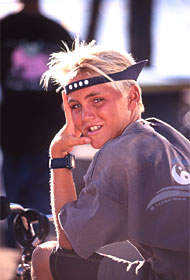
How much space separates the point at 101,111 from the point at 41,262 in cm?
71

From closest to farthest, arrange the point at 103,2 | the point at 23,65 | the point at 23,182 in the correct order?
1. the point at 23,182
2. the point at 23,65
3. the point at 103,2

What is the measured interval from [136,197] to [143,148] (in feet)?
0.68

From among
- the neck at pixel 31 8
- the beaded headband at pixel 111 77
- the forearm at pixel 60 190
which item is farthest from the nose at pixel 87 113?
the neck at pixel 31 8

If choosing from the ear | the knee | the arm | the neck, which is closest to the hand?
the arm

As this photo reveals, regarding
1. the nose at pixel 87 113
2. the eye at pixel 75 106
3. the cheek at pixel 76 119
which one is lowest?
the cheek at pixel 76 119

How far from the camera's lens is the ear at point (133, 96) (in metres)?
2.91

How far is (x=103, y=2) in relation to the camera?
40.6ft

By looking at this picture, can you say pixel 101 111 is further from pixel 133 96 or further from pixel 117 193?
pixel 117 193

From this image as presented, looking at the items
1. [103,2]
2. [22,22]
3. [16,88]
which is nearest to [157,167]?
[16,88]

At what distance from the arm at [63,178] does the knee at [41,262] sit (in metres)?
0.09

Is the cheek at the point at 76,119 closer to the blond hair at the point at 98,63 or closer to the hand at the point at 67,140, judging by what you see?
the hand at the point at 67,140

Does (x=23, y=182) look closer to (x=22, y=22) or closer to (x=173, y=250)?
(x=22, y=22)

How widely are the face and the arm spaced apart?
0.21ft

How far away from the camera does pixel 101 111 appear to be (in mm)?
2822
